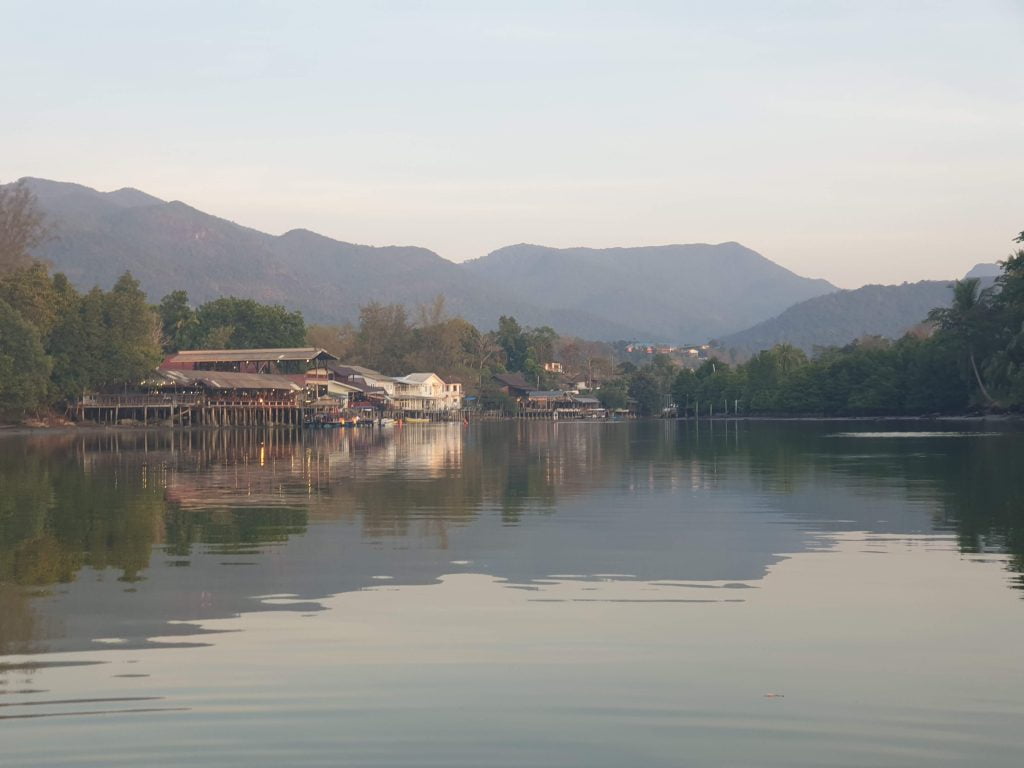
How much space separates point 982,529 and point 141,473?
89.9 ft

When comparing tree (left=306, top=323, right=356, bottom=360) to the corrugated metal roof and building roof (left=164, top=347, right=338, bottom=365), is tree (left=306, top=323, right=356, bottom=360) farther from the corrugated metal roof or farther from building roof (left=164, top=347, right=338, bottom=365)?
building roof (left=164, top=347, right=338, bottom=365)

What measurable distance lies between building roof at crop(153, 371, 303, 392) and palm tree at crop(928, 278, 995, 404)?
2420 inches

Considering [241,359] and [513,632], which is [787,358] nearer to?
[241,359]

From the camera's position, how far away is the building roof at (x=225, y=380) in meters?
99.1

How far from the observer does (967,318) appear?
100938mm

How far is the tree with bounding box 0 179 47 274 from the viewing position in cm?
10119

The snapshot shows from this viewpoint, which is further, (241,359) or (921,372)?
(241,359)

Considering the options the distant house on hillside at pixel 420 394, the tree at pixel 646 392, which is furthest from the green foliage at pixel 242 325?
the tree at pixel 646 392

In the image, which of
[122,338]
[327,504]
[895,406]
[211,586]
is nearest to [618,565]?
[211,586]

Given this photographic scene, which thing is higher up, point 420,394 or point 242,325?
point 242,325

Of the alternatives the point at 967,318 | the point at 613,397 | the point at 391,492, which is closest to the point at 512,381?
the point at 613,397

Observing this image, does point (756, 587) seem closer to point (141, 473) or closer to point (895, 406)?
point (141, 473)

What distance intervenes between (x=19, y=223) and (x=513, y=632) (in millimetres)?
104617

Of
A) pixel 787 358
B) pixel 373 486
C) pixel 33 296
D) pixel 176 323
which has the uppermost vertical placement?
pixel 176 323
